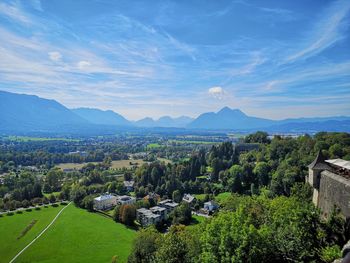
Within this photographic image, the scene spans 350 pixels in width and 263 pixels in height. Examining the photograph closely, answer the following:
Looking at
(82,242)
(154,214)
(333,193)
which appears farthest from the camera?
(154,214)

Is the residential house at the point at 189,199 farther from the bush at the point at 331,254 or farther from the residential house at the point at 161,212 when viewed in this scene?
the bush at the point at 331,254

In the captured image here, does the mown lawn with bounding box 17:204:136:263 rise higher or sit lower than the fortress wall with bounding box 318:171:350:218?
lower

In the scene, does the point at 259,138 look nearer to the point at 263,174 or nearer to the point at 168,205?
the point at 263,174

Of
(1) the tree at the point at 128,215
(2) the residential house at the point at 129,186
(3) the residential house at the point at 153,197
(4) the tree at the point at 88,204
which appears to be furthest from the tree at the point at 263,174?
(2) the residential house at the point at 129,186

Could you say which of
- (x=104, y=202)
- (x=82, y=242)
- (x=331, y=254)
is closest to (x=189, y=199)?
(x=104, y=202)

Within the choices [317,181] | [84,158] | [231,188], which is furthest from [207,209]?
[84,158]

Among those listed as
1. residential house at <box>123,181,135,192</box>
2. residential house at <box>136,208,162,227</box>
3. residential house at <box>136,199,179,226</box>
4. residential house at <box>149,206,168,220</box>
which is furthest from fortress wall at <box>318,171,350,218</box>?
residential house at <box>123,181,135,192</box>

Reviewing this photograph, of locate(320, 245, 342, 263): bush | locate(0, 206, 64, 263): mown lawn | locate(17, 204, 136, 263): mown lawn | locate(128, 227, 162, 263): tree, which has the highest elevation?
locate(320, 245, 342, 263): bush

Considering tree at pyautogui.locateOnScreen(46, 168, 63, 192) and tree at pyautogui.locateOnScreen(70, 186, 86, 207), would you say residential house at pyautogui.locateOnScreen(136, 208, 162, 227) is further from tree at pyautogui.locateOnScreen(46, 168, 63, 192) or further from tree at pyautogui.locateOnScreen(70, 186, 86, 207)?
tree at pyautogui.locateOnScreen(46, 168, 63, 192)
